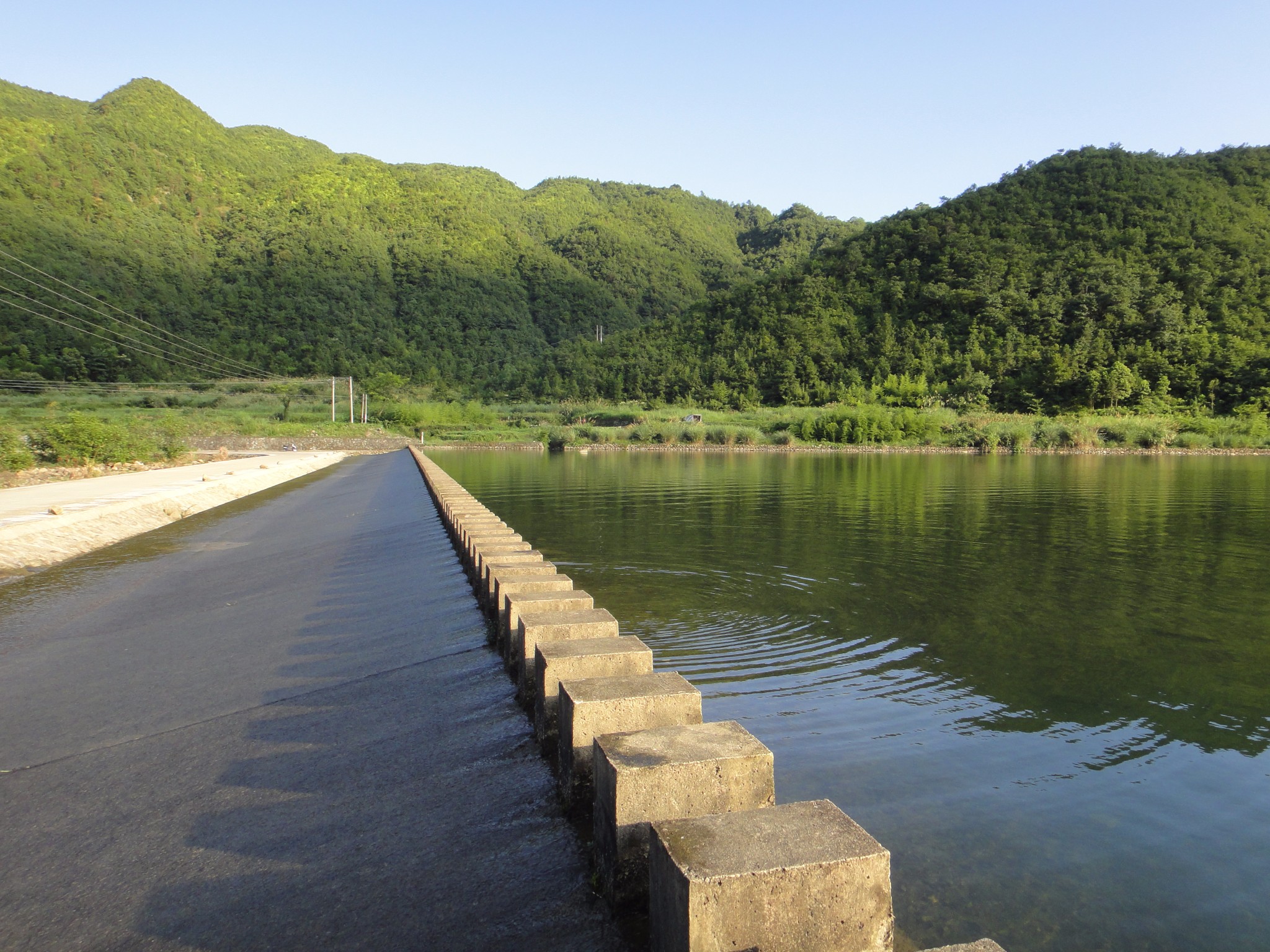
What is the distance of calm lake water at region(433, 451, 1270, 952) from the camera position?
11.3 ft

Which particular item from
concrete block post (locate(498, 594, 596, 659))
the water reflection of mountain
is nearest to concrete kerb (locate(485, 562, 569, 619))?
concrete block post (locate(498, 594, 596, 659))

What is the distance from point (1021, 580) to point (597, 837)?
8.68 m

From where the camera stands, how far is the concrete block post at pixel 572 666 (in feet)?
12.6

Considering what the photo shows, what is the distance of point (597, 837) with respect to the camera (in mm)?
2867

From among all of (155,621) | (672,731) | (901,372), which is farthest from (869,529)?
(901,372)

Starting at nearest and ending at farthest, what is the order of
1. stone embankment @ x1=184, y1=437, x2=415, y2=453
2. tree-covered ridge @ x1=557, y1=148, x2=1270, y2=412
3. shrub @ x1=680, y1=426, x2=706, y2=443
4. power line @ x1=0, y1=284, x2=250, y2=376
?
stone embankment @ x1=184, y1=437, x2=415, y2=453
shrub @ x1=680, y1=426, x2=706, y2=443
tree-covered ridge @ x1=557, y1=148, x2=1270, y2=412
power line @ x1=0, y1=284, x2=250, y2=376

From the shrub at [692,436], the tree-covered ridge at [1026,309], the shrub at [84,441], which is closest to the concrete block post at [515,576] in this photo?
the shrub at [84,441]

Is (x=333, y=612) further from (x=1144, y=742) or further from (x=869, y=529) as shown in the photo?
(x=869, y=529)

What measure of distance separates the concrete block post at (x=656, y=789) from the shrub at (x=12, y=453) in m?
20.7

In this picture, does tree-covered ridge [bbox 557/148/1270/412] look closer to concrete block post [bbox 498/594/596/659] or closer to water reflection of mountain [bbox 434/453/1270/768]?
water reflection of mountain [bbox 434/453/1270/768]

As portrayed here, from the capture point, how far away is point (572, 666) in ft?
12.6

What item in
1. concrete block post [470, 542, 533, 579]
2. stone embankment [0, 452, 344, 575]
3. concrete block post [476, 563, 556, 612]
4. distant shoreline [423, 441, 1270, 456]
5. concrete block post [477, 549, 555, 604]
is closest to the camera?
concrete block post [476, 563, 556, 612]

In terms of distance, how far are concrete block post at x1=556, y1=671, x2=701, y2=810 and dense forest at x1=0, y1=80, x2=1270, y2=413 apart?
64.8m

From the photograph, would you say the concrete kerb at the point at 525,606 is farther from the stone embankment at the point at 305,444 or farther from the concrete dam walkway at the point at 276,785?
the stone embankment at the point at 305,444
